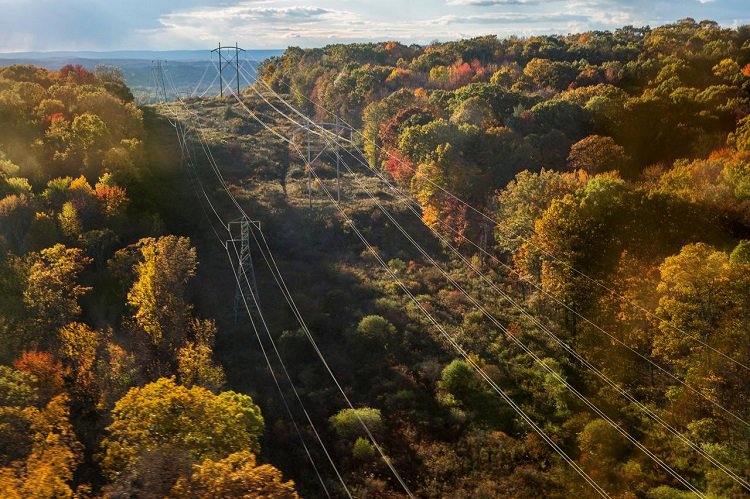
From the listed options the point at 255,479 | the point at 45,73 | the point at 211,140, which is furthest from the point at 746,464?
the point at 45,73

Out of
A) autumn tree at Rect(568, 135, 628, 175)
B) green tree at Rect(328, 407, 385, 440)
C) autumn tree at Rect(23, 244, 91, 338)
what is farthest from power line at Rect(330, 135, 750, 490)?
autumn tree at Rect(23, 244, 91, 338)

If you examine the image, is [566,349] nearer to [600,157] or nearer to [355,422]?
[355,422]

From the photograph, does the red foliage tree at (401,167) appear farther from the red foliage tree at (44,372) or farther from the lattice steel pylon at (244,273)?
the red foliage tree at (44,372)

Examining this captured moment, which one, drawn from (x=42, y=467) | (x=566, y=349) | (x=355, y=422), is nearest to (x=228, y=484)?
(x=42, y=467)

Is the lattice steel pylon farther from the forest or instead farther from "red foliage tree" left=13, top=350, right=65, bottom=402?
"red foliage tree" left=13, top=350, right=65, bottom=402

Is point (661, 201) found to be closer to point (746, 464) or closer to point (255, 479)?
point (746, 464)

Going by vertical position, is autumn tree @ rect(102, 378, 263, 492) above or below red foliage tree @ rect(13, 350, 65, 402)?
above

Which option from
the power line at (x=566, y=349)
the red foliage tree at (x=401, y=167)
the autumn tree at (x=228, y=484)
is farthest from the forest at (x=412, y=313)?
the red foliage tree at (x=401, y=167)

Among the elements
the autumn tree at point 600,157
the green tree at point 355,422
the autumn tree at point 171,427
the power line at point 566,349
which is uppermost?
the autumn tree at point 600,157

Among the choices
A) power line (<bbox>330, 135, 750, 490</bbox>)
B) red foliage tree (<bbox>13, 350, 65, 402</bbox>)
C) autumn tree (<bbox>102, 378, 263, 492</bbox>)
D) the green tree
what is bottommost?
the green tree
